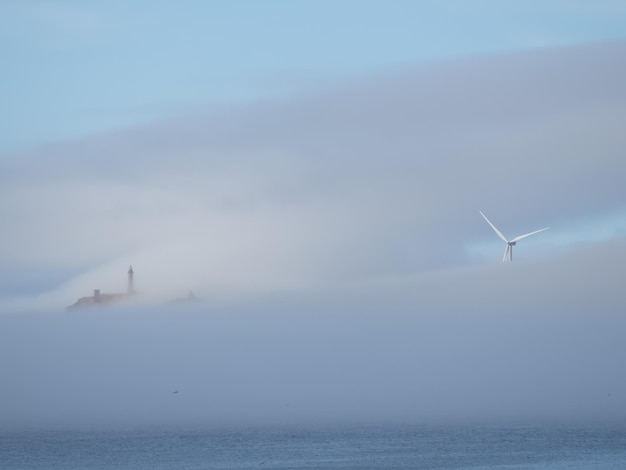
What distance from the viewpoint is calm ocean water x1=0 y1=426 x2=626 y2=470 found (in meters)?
96.5

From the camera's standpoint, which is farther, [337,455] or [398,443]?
[398,443]

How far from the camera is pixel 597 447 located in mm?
127625

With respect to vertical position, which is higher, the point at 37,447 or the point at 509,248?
the point at 509,248

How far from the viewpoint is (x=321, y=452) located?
380ft

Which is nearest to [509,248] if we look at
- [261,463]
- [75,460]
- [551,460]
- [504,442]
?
[504,442]

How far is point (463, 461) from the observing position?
100125mm

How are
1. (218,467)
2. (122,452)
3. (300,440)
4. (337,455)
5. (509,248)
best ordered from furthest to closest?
1. (300,440)
2. (509,248)
3. (122,452)
4. (337,455)
5. (218,467)

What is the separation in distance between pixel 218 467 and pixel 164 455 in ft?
65.3

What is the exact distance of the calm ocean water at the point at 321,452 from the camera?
9650cm

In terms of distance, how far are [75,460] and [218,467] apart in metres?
21.7

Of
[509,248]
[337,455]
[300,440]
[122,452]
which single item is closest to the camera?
[337,455]

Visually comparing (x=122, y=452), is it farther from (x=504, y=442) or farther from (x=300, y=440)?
(x=504, y=442)

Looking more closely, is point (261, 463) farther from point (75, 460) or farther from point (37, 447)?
point (37, 447)

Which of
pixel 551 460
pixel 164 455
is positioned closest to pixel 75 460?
pixel 164 455
